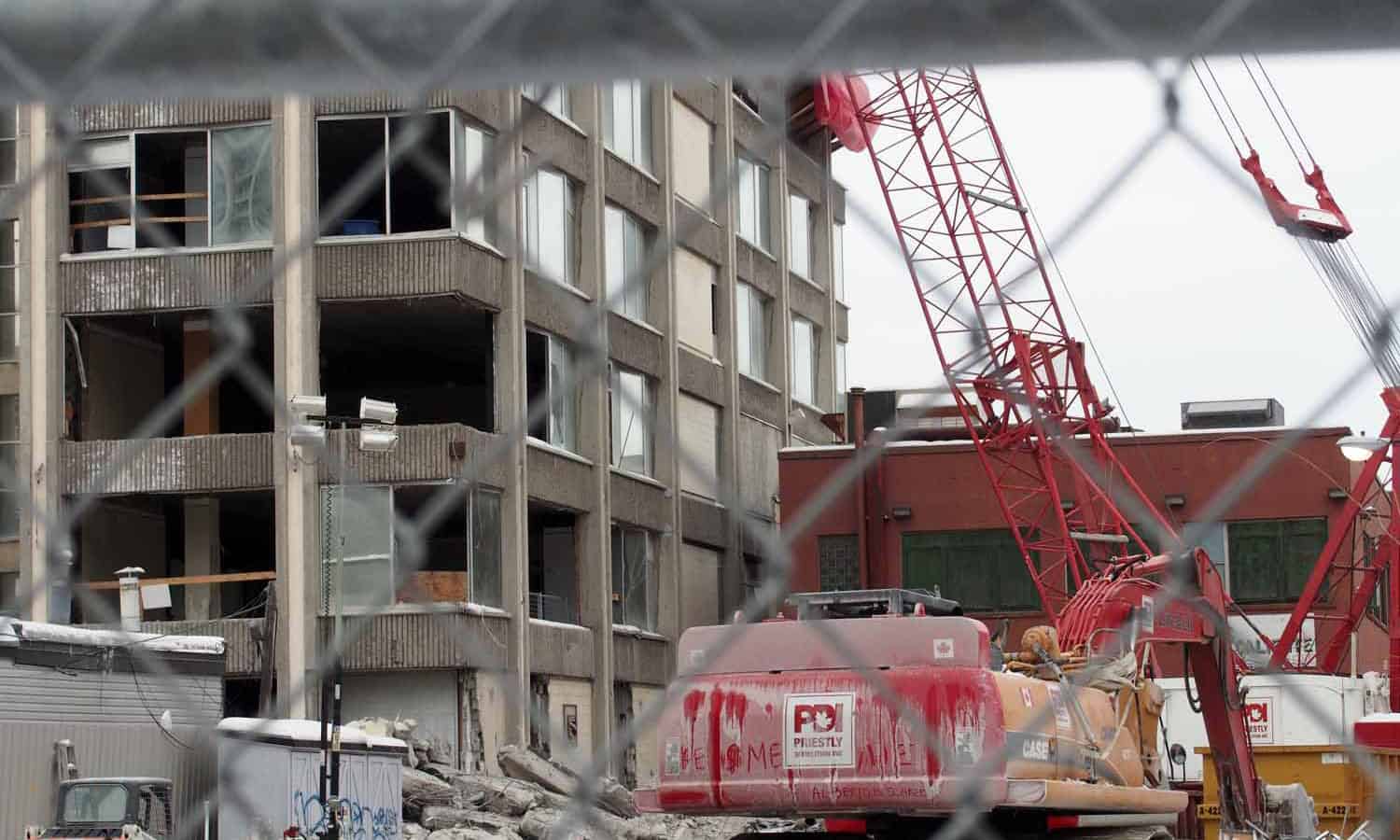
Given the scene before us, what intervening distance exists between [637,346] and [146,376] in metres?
9.16

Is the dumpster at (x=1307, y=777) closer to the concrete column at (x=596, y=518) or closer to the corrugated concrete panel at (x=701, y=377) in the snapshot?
the concrete column at (x=596, y=518)

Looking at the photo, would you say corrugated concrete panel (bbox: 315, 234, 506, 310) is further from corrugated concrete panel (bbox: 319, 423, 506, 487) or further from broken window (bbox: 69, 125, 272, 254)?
corrugated concrete panel (bbox: 319, 423, 506, 487)

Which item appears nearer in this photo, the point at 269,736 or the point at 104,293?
the point at 269,736

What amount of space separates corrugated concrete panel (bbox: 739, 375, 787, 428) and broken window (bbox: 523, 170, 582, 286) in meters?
8.57

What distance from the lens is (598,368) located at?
243 cm

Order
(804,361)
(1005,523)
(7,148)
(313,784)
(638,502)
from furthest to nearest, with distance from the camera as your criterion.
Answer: (804,361) → (1005,523) → (638,502) → (7,148) → (313,784)

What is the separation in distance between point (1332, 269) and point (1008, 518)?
34.7 m

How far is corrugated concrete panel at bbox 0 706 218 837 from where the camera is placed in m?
25.4

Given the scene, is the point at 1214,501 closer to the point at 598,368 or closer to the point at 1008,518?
the point at 598,368

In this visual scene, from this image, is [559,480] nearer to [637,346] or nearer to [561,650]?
[561,650]

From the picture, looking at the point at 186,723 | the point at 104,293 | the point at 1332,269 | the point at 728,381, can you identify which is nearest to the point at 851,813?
the point at 1332,269

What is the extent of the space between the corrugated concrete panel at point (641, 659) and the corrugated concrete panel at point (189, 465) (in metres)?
→ 7.99

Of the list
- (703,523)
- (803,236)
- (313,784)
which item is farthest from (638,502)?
(313,784)

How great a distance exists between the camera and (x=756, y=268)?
148 feet
